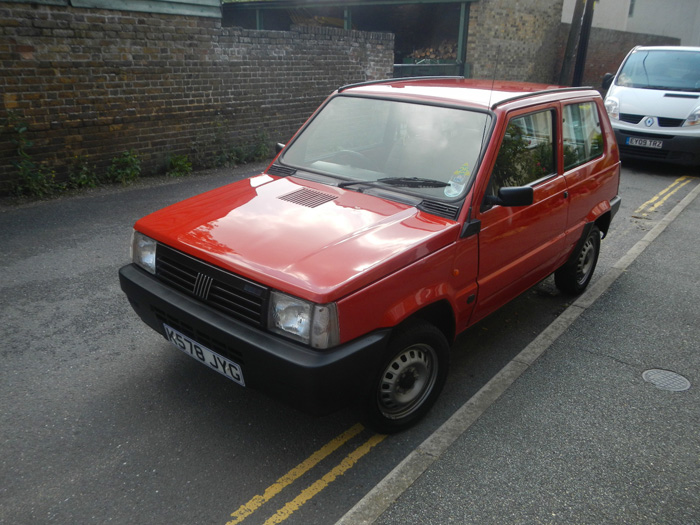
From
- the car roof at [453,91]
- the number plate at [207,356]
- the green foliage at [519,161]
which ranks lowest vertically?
the number plate at [207,356]

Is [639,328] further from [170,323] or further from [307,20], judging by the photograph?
[307,20]

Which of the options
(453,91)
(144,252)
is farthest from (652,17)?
(144,252)

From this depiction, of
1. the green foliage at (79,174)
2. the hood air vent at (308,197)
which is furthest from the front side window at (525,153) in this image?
the green foliage at (79,174)

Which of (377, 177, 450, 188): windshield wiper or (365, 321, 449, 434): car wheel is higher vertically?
(377, 177, 450, 188): windshield wiper

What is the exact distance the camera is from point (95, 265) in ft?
17.9

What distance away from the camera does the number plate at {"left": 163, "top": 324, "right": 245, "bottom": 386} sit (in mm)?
2912

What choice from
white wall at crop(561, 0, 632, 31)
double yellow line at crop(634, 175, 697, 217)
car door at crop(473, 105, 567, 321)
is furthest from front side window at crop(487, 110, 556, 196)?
white wall at crop(561, 0, 632, 31)

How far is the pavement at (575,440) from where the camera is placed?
273 centimetres

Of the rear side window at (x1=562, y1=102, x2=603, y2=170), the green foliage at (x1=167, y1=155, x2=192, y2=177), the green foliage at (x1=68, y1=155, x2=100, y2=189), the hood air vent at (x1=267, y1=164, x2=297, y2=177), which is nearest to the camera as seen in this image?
the hood air vent at (x1=267, y1=164, x2=297, y2=177)

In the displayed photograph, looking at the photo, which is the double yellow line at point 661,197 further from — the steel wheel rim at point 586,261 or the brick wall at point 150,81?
the brick wall at point 150,81

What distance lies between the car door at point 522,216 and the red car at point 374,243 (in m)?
0.01

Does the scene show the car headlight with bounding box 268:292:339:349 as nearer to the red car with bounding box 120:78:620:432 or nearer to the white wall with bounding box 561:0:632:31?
the red car with bounding box 120:78:620:432

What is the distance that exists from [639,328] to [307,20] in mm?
16740

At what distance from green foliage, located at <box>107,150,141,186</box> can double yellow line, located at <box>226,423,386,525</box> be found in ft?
21.0
